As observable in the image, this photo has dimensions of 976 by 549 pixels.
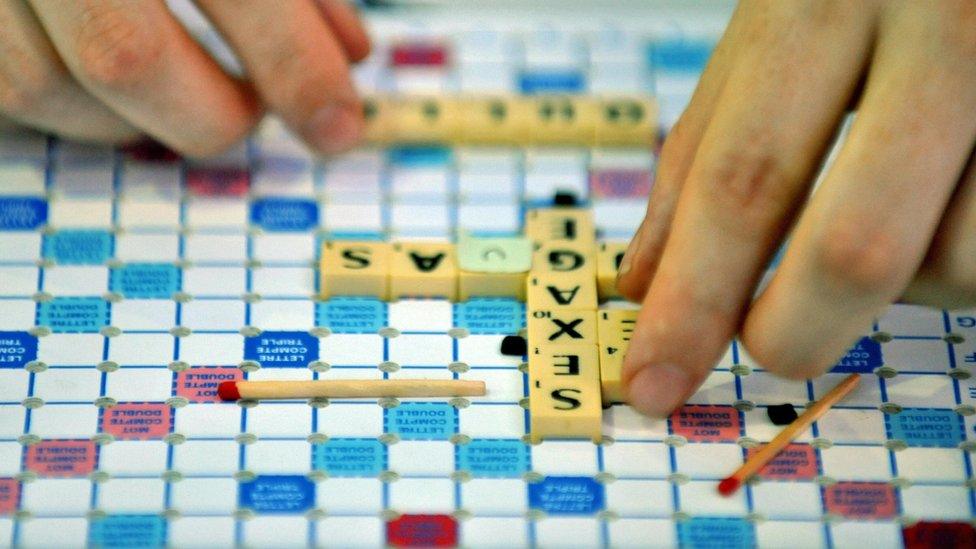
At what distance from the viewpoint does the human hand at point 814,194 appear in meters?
1.05

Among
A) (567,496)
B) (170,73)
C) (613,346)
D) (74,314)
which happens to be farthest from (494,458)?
(170,73)

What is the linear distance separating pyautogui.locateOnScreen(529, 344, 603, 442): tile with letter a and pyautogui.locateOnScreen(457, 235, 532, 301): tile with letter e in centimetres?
11

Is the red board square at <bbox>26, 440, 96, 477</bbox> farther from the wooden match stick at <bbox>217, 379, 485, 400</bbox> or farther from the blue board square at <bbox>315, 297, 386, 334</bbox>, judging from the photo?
the blue board square at <bbox>315, 297, 386, 334</bbox>

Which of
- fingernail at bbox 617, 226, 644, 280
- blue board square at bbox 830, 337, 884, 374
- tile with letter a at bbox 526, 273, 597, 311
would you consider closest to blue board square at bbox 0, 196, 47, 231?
tile with letter a at bbox 526, 273, 597, 311

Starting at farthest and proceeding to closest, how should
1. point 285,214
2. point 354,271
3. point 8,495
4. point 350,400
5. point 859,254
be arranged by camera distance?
1. point 285,214
2. point 354,271
3. point 350,400
4. point 8,495
5. point 859,254

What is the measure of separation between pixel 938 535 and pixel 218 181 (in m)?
0.95

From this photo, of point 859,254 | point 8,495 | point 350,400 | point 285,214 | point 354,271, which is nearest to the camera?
point 859,254

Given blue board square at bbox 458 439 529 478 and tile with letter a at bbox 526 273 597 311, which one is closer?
blue board square at bbox 458 439 529 478

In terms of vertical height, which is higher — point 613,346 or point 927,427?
point 613,346

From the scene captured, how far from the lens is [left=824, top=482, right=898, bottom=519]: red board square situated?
1146 millimetres

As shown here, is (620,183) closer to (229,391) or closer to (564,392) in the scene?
(564,392)

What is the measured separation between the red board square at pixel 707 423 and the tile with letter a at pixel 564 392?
0.28ft

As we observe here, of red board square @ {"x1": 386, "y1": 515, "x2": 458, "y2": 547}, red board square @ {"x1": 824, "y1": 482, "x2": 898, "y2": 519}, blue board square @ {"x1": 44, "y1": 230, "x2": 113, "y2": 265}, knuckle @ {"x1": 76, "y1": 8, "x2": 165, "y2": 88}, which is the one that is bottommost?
red board square @ {"x1": 386, "y1": 515, "x2": 458, "y2": 547}

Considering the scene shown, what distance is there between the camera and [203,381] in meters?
1.26
